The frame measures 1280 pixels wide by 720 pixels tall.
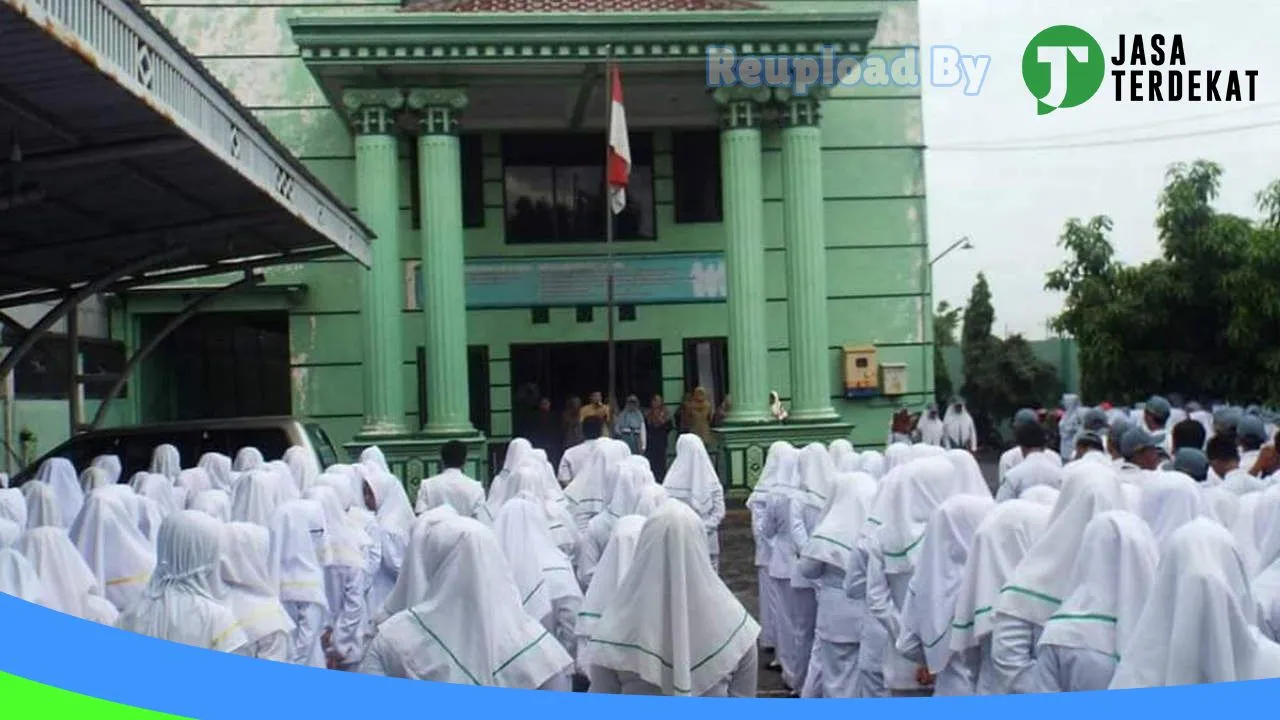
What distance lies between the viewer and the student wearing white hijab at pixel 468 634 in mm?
5203

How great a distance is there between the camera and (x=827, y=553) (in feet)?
26.6

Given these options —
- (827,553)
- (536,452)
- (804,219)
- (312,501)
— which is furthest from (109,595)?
(804,219)

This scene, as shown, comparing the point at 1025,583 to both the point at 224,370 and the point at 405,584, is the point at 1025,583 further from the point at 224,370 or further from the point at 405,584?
the point at 224,370

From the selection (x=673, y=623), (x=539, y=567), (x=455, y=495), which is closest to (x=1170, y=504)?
(x=673, y=623)

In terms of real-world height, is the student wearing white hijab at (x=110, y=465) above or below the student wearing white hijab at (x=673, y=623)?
above

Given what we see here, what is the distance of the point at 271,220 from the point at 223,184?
148cm

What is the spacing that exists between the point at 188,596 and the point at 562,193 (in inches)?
616

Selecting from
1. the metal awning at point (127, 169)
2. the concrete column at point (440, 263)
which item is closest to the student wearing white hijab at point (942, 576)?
the metal awning at point (127, 169)

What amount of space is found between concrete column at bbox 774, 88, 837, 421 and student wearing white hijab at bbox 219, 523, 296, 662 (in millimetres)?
12913

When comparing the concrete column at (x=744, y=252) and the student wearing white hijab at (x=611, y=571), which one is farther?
the concrete column at (x=744, y=252)

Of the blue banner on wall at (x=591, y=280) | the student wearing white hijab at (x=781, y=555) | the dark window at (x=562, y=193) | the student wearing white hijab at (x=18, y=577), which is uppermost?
the dark window at (x=562, y=193)

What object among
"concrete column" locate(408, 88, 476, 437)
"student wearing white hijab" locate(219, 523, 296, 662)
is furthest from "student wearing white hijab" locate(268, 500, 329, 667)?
"concrete column" locate(408, 88, 476, 437)

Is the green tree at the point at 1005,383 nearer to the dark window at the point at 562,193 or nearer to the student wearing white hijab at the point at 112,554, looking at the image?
the dark window at the point at 562,193

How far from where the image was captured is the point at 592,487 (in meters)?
11.7
